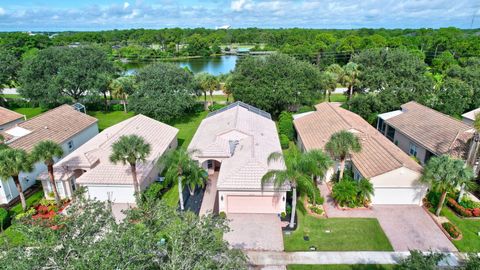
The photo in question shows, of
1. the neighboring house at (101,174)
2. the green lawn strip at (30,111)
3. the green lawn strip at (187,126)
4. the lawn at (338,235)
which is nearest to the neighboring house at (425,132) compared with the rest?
the lawn at (338,235)

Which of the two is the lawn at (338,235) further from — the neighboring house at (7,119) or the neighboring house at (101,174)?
the neighboring house at (7,119)

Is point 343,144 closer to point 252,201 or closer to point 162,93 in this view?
point 252,201

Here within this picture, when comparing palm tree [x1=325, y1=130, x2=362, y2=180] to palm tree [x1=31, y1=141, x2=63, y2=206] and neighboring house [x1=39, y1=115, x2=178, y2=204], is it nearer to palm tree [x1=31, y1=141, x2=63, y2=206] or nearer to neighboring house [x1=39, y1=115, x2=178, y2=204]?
neighboring house [x1=39, y1=115, x2=178, y2=204]

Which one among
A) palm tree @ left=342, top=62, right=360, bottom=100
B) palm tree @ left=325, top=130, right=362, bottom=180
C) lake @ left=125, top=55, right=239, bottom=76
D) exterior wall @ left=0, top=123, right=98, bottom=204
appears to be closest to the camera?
palm tree @ left=325, top=130, right=362, bottom=180

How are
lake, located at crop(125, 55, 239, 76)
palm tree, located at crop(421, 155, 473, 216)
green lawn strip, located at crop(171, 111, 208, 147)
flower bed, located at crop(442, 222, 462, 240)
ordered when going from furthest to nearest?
lake, located at crop(125, 55, 239, 76), green lawn strip, located at crop(171, 111, 208, 147), palm tree, located at crop(421, 155, 473, 216), flower bed, located at crop(442, 222, 462, 240)

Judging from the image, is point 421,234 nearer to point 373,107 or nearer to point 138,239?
Answer: point 138,239

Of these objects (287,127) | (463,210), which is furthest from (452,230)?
(287,127)

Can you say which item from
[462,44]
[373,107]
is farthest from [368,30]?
[373,107]

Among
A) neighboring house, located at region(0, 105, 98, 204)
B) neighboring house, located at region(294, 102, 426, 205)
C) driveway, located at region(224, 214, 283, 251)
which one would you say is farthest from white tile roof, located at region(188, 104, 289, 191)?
neighboring house, located at region(0, 105, 98, 204)
